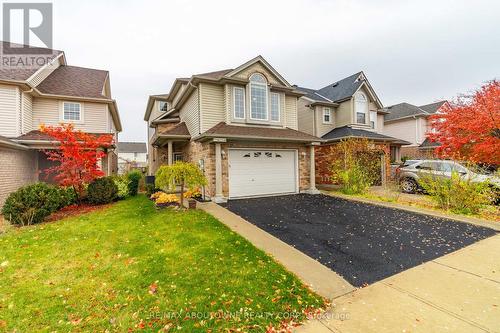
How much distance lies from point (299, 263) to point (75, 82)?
18166mm

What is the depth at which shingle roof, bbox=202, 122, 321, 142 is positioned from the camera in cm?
1008

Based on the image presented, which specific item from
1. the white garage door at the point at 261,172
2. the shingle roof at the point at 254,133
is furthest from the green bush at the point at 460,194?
the white garage door at the point at 261,172

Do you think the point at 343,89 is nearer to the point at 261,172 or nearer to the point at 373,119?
the point at 373,119

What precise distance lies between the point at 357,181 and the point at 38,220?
1409 cm

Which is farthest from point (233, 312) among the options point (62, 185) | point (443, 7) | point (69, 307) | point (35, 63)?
point (35, 63)

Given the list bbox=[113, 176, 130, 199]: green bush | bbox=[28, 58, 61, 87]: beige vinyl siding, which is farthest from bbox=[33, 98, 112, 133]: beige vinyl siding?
bbox=[113, 176, 130, 199]: green bush

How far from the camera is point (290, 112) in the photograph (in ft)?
44.5

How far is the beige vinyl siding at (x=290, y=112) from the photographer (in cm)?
1344

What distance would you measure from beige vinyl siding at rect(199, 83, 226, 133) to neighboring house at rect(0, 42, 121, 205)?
23.9ft

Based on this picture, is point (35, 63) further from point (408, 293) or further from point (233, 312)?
point (408, 293)

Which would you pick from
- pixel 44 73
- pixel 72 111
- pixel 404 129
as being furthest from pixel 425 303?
pixel 404 129

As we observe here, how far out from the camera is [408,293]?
3.23 meters

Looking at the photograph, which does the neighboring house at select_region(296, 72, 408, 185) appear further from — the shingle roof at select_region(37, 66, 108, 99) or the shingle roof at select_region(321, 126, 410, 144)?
the shingle roof at select_region(37, 66, 108, 99)

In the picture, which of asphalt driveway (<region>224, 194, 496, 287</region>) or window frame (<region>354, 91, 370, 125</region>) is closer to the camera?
asphalt driveway (<region>224, 194, 496, 287</region>)
